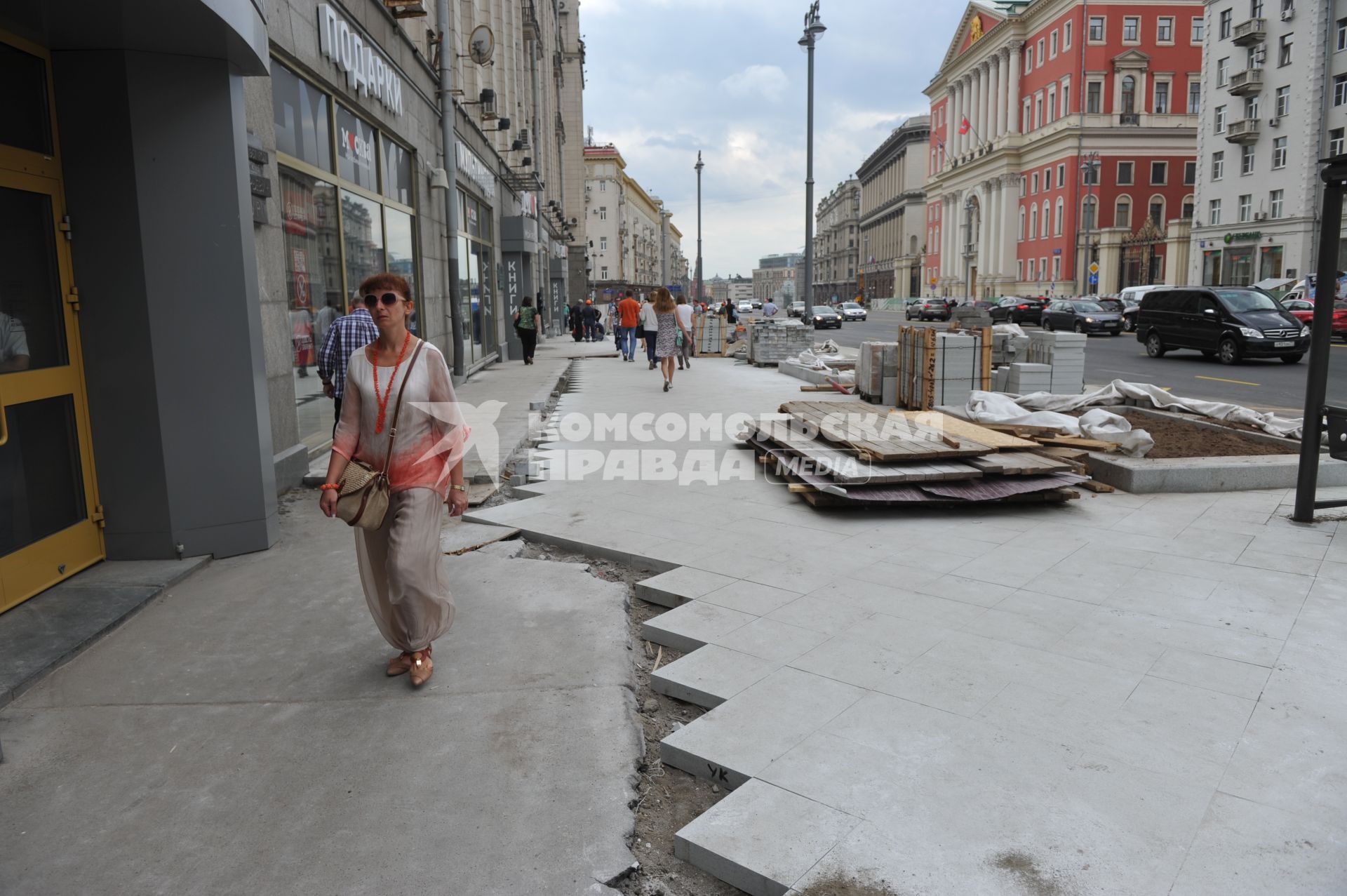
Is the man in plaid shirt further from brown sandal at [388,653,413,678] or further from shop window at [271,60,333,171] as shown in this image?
brown sandal at [388,653,413,678]

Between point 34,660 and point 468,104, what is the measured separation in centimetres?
1726

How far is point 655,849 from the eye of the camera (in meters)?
3.01

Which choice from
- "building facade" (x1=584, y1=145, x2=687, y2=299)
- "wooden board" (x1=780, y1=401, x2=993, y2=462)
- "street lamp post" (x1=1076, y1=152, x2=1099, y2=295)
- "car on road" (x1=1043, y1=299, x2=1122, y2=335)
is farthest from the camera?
"building facade" (x1=584, y1=145, x2=687, y2=299)

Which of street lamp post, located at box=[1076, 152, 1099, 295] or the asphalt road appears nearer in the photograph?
the asphalt road

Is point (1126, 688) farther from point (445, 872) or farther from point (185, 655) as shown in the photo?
point (185, 655)

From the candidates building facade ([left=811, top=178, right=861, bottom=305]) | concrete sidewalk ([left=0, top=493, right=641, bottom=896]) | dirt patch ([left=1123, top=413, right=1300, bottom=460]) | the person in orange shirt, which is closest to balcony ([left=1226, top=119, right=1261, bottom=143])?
the person in orange shirt

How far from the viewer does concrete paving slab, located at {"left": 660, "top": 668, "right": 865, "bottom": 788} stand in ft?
11.1

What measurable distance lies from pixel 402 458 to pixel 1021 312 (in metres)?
43.9

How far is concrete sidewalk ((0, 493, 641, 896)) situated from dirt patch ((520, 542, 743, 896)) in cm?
9

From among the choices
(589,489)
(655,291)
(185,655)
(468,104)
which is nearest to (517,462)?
(589,489)

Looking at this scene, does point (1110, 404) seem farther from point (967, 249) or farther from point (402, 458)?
point (967, 249)

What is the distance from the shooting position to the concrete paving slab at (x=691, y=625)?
4590 millimetres

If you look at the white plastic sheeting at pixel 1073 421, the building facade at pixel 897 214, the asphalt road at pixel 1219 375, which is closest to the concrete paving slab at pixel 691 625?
the white plastic sheeting at pixel 1073 421

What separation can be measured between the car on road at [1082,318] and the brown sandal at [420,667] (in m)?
34.4
